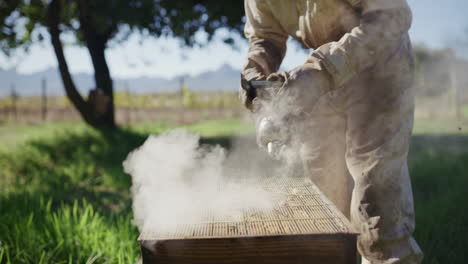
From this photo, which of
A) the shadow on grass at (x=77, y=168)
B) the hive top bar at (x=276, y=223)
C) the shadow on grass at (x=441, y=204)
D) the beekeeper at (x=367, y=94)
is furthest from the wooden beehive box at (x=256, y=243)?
the shadow on grass at (x=77, y=168)

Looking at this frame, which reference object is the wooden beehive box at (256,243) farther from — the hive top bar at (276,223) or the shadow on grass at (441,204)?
the shadow on grass at (441,204)

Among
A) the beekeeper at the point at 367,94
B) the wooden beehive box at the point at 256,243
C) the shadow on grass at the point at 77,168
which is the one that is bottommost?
the shadow on grass at the point at 77,168

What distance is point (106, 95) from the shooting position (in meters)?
9.86

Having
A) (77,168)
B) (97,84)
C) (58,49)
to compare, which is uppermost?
(58,49)

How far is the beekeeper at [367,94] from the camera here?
195 cm

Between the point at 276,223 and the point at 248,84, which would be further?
the point at 248,84

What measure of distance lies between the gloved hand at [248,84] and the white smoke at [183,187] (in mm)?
518

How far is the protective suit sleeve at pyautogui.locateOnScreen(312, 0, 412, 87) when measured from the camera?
194 cm

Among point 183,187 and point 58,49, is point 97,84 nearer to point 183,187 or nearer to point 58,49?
point 58,49

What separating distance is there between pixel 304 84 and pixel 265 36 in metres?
0.89

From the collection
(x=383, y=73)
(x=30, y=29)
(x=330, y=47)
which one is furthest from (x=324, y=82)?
(x=30, y=29)

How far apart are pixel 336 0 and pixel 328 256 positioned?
134 centimetres

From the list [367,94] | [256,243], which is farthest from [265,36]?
[256,243]

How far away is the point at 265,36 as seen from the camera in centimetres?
264
